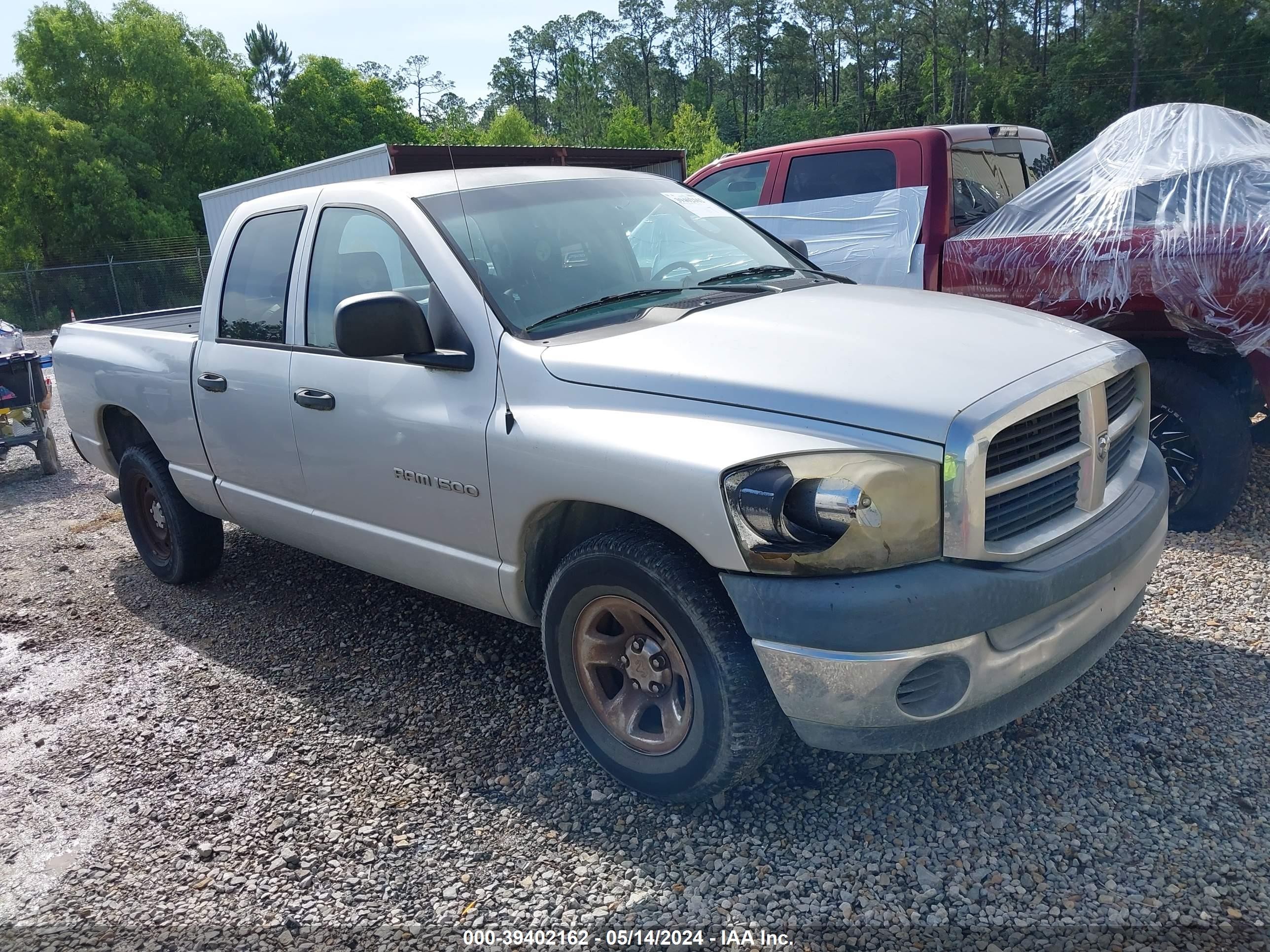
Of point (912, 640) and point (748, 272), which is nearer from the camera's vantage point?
point (912, 640)

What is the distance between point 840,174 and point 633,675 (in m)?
4.77

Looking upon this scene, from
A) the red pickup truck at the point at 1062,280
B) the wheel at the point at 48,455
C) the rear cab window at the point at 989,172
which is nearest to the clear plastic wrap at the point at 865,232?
the red pickup truck at the point at 1062,280

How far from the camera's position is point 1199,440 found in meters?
4.52

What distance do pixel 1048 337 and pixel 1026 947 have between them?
5.64 feet

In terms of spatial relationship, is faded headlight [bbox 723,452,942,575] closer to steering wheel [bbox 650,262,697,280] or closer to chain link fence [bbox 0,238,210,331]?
steering wheel [bbox 650,262,697,280]

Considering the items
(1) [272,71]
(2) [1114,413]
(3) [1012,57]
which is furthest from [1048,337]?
(1) [272,71]

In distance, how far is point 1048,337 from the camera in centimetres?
298

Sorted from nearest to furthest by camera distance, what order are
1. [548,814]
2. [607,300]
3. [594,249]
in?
[548,814] < [607,300] < [594,249]

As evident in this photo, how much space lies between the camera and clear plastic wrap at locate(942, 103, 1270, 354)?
13.7ft

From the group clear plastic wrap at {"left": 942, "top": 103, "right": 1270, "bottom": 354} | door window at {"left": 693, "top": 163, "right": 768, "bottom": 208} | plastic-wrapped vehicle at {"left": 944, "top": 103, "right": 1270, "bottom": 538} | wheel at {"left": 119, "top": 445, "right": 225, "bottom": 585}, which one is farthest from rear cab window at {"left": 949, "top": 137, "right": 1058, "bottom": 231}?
wheel at {"left": 119, "top": 445, "right": 225, "bottom": 585}

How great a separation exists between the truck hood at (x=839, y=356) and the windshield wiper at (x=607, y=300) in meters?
0.18

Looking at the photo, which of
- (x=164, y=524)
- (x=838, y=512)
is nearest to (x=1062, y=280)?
(x=838, y=512)

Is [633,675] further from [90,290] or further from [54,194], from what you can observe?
[54,194]

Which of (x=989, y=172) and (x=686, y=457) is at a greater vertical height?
(x=989, y=172)
